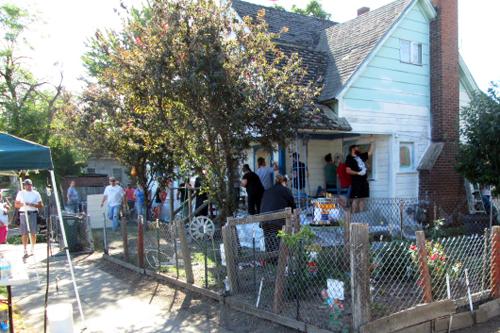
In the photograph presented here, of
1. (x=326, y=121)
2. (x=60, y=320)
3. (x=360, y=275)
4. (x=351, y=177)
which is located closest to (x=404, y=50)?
(x=326, y=121)

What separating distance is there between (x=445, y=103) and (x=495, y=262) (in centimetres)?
882

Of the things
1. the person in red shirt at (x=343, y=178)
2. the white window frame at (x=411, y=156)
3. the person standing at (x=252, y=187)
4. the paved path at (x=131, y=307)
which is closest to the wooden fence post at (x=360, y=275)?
the paved path at (x=131, y=307)

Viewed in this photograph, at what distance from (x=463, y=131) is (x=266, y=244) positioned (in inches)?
303

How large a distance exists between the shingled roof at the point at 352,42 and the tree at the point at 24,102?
719 inches

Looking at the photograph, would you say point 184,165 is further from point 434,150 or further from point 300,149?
point 434,150

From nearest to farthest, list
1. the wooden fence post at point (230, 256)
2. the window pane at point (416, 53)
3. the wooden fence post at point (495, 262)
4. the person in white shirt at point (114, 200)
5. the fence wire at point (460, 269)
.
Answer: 1. the fence wire at point (460, 269)
2. the wooden fence post at point (495, 262)
3. the wooden fence post at point (230, 256)
4. the window pane at point (416, 53)
5. the person in white shirt at point (114, 200)

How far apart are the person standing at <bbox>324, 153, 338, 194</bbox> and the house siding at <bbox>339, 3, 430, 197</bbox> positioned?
112 cm

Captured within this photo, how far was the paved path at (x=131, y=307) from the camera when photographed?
18.7 ft

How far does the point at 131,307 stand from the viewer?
6.61m

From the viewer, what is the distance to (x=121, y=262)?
9352mm

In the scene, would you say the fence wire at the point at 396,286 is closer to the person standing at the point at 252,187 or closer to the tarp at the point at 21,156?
the person standing at the point at 252,187

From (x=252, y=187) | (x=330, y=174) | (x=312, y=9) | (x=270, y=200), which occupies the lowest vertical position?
(x=270, y=200)

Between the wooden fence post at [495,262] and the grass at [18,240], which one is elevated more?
the wooden fence post at [495,262]

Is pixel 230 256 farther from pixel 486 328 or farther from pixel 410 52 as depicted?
pixel 410 52
